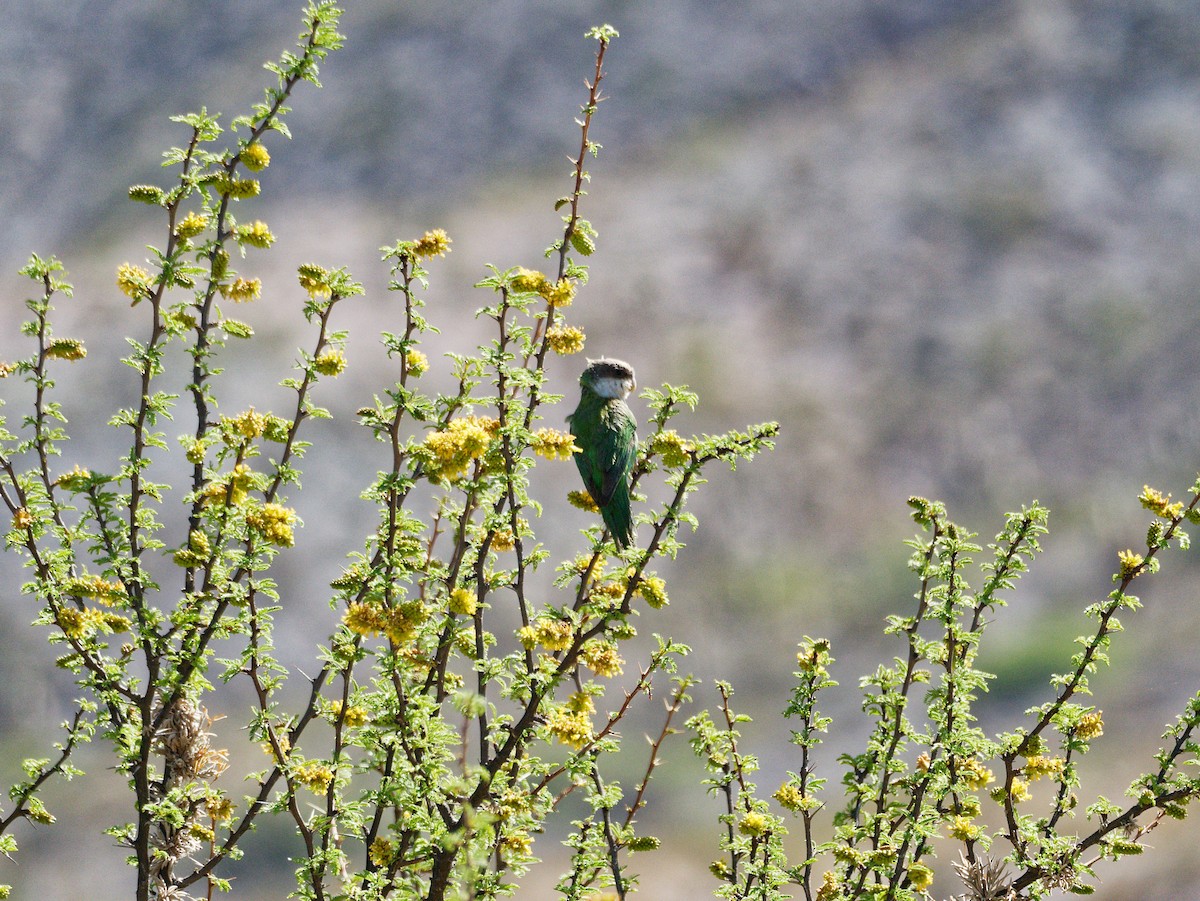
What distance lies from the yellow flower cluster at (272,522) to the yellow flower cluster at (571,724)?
661 millimetres

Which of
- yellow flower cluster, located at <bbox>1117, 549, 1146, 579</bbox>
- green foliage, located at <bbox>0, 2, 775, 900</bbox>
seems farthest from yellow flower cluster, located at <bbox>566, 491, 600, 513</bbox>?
yellow flower cluster, located at <bbox>1117, 549, 1146, 579</bbox>

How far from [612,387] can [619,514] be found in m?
0.57

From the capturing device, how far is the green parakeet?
294 centimetres

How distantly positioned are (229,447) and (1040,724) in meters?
2.08

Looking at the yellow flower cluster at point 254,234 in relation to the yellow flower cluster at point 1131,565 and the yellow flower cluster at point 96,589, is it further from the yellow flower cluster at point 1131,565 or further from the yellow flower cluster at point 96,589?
the yellow flower cluster at point 1131,565

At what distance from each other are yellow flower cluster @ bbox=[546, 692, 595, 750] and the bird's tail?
1.94ft

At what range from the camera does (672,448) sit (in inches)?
96.3

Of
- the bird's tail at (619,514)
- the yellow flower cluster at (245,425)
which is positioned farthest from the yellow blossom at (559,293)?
the yellow flower cluster at (245,425)

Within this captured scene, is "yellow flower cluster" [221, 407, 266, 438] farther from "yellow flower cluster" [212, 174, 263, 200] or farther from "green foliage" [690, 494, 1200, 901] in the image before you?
"green foliage" [690, 494, 1200, 901]

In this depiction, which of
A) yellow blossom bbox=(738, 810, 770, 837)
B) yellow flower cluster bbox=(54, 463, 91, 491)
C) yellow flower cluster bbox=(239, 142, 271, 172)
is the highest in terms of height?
yellow flower cluster bbox=(239, 142, 271, 172)

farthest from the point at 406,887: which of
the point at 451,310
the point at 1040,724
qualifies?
the point at 451,310

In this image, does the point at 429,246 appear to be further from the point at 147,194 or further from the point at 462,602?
the point at 462,602

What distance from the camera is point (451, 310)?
1238 cm

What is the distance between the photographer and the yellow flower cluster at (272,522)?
2273mm
